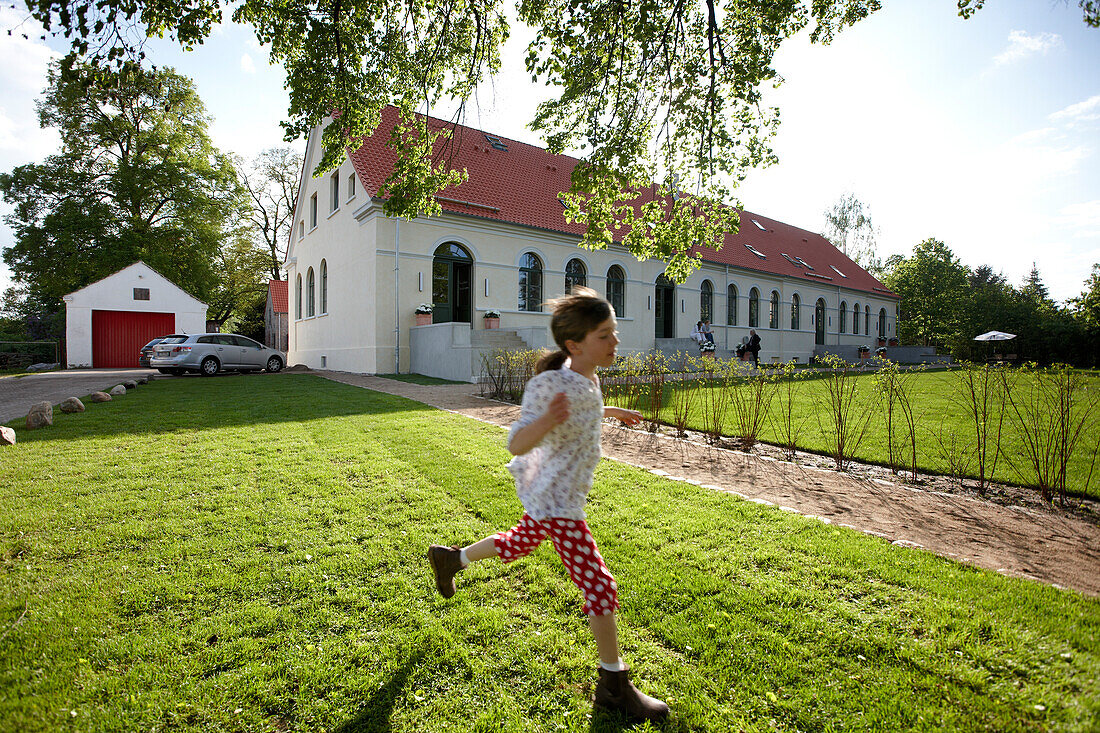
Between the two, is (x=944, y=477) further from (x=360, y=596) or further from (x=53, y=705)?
(x=53, y=705)

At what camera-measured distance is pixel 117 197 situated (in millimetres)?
29109

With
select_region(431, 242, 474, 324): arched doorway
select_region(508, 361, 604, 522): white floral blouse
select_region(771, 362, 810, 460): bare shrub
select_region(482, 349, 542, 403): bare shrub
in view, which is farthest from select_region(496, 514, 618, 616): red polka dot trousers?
select_region(431, 242, 474, 324): arched doorway

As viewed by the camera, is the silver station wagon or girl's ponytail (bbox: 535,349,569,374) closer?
girl's ponytail (bbox: 535,349,569,374)

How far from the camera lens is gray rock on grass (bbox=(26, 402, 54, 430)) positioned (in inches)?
305

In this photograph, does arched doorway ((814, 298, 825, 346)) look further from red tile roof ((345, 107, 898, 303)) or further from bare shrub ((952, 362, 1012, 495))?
bare shrub ((952, 362, 1012, 495))

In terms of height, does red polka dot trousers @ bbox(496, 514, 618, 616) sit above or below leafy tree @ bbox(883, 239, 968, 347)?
below

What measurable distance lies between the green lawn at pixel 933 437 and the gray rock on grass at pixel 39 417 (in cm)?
985

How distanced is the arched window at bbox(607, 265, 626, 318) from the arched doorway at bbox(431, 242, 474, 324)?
690 centimetres

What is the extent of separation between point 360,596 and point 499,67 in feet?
27.4

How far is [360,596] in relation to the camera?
294 cm

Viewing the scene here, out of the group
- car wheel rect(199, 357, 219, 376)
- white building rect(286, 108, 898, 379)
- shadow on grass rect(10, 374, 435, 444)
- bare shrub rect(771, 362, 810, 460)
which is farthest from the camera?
car wheel rect(199, 357, 219, 376)

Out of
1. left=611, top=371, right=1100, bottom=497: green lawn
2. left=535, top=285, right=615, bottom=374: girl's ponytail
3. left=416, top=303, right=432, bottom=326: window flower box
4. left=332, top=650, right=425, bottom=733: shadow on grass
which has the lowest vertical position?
left=332, top=650, right=425, bottom=733: shadow on grass

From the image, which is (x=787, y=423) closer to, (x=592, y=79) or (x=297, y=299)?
(x=592, y=79)

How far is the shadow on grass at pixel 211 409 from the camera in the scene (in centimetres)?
773
